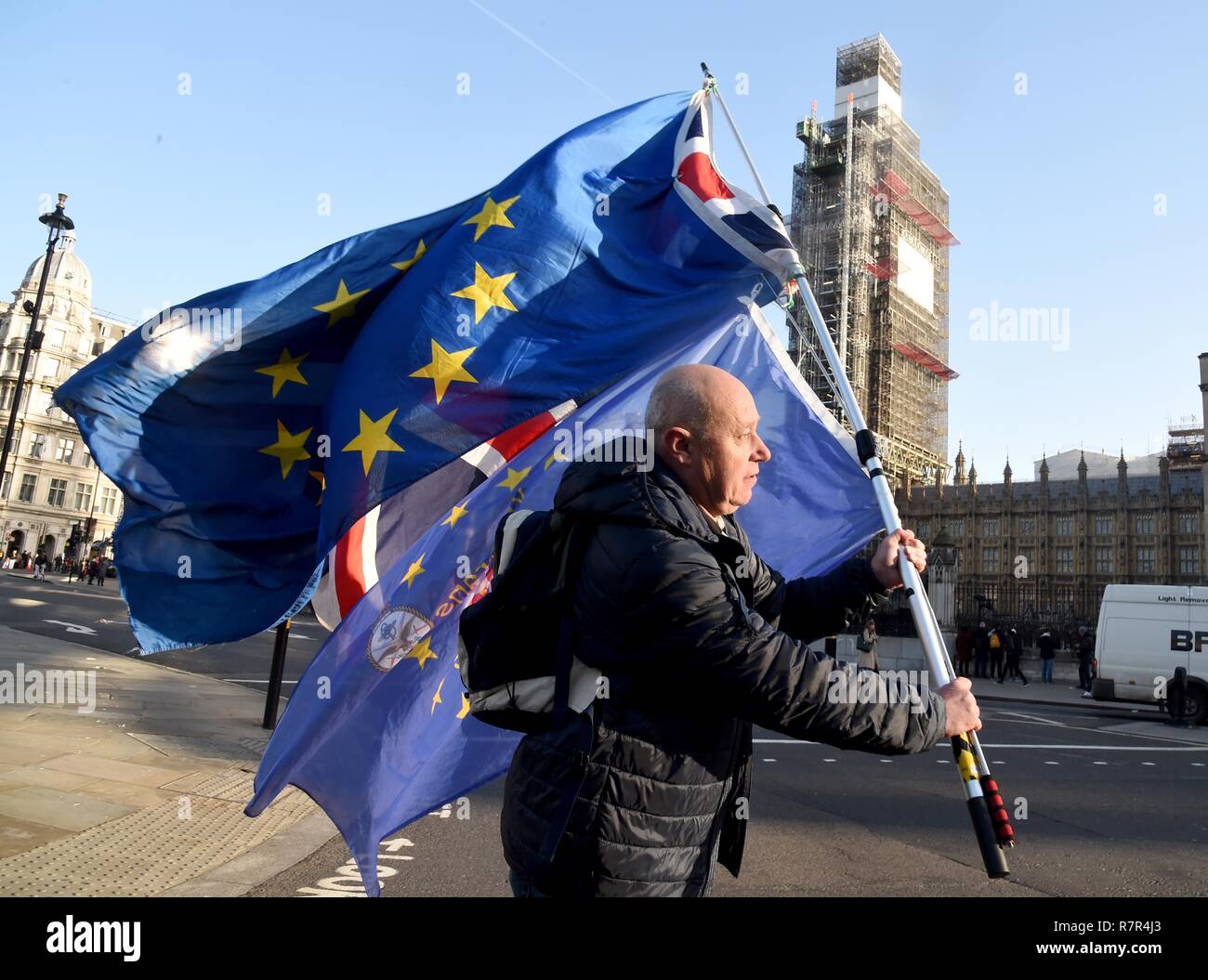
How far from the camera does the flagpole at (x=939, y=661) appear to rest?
6.50 ft

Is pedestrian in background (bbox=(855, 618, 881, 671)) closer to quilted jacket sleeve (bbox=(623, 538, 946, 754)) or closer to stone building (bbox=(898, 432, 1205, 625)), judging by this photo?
quilted jacket sleeve (bbox=(623, 538, 946, 754))

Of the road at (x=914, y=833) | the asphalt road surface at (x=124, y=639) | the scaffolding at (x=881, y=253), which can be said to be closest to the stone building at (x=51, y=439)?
the asphalt road surface at (x=124, y=639)

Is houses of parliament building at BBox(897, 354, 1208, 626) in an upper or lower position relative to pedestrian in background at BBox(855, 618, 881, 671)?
upper

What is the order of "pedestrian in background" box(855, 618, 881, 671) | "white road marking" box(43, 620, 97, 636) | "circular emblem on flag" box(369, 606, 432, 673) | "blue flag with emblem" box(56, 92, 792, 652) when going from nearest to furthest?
"circular emblem on flag" box(369, 606, 432, 673) < "blue flag with emblem" box(56, 92, 792, 652) < "white road marking" box(43, 620, 97, 636) < "pedestrian in background" box(855, 618, 881, 671)

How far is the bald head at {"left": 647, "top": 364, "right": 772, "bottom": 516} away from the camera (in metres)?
2.13

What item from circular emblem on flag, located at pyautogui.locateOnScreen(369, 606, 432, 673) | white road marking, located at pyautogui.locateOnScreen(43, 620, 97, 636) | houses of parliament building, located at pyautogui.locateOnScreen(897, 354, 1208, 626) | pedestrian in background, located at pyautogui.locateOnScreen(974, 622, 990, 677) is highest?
houses of parliament building, located at pyautogui.locateOnScreen(897, 354, 1208, 626)

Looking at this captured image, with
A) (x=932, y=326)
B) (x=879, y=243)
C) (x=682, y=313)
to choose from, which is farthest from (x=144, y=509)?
(x=932, y=326)

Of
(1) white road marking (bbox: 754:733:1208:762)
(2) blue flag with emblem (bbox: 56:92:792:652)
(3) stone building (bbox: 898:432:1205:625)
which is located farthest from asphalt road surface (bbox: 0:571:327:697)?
(3) stone building (bbox: 898:432:1205:625)

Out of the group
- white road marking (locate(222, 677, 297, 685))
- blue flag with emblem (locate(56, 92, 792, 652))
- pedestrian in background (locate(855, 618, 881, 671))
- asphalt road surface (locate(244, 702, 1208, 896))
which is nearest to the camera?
blue flag with emblem (locate(56, 92, 792, 652))

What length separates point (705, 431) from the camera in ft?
6.99

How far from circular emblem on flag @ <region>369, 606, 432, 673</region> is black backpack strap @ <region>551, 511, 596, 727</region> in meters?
1.53

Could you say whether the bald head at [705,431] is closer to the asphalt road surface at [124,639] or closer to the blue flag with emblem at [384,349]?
the blue flag with emblem at [384,349]
